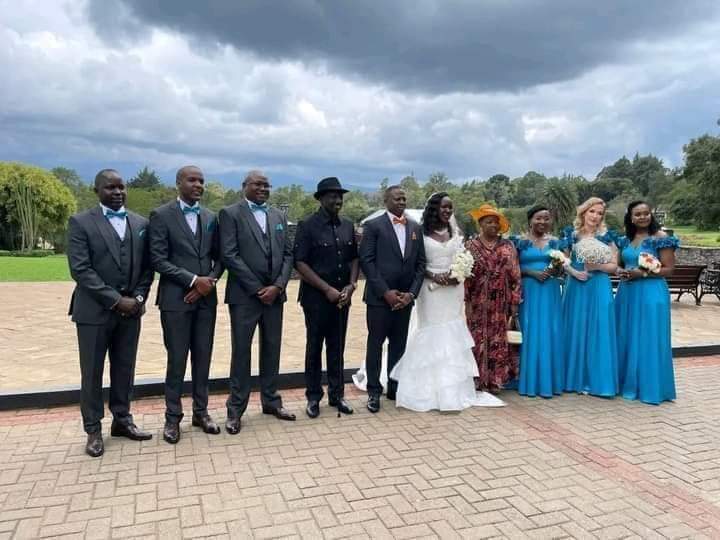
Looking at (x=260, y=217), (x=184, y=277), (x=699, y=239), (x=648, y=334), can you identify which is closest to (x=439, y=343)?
(x=260, y=217)

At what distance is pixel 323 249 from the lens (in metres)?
5.04

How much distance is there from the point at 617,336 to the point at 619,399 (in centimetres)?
70

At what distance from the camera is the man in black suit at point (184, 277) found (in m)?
4.38

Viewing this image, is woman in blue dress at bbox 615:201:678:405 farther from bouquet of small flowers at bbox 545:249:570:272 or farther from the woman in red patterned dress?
the woman in red patterned dress

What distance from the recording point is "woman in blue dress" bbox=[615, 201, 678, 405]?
584 centimetres

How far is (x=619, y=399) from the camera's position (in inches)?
235

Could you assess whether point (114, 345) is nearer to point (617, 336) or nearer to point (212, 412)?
point (212, 412)

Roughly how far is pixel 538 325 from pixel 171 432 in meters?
3.85

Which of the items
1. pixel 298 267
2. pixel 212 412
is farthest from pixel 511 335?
pixel 212 412

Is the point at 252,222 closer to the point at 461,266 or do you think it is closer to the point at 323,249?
the point at 323,249

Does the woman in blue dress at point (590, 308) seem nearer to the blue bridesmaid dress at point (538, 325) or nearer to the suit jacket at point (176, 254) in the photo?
the blue bridesmaid dress at point (538, 325)

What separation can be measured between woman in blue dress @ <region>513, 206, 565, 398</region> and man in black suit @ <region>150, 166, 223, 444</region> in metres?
3.31

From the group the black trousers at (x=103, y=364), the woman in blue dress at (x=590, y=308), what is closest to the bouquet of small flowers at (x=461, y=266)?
the woman in blue dress at (x=590, y=308)

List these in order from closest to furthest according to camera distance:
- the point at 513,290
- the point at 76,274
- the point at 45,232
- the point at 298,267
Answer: the point at 76,274
the point at 298,267
the point at 513,290
the point at 45,232
